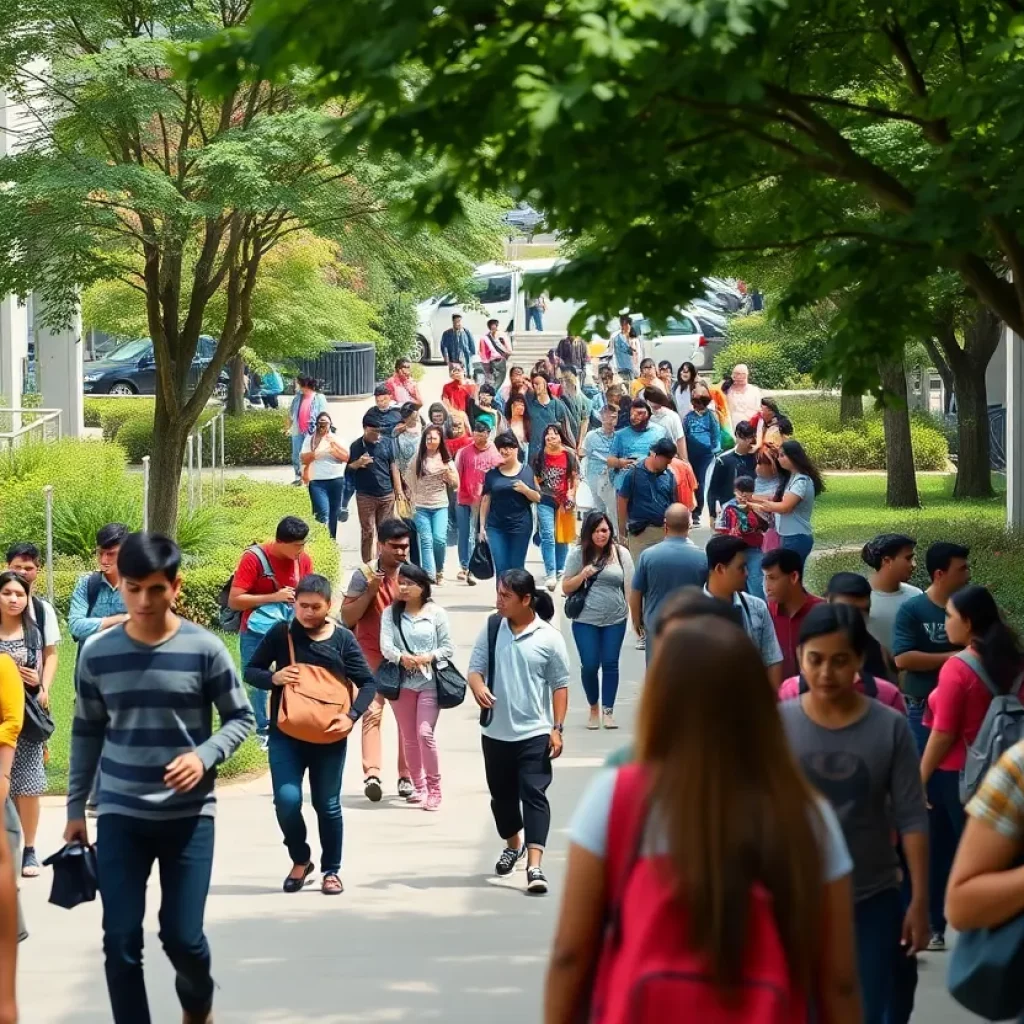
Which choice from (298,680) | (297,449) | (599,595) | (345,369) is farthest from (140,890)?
(345,369)

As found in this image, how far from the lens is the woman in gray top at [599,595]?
12.6m

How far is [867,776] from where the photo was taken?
561 centimetres

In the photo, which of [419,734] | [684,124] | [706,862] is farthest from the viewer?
[419,734]

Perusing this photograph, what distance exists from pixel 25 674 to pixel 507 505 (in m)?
7.95

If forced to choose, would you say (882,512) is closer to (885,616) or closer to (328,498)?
(328,498)

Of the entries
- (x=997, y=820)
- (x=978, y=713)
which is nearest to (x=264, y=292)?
(x=978, y=713)

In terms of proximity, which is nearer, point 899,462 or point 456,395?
point 899,462

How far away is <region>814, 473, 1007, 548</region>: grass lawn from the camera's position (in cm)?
1962

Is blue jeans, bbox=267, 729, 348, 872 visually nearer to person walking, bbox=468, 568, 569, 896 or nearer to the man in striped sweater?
person walking, bbox=468, 568, 569, 896

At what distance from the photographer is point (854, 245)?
300 inches

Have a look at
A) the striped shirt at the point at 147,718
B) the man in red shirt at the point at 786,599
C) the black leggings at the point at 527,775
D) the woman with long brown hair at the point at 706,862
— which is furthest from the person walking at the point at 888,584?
the woman with long brown hair at the point at 706,862

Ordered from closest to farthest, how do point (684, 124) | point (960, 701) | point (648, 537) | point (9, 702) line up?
point (9, 702)
point (960, 701)
point (684, 124)
point (648, 537)

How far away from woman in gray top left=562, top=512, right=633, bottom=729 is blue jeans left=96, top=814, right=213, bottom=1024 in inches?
250

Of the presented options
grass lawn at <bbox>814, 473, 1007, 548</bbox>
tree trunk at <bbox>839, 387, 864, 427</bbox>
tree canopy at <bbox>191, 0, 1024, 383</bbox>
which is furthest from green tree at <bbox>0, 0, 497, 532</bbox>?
tree trunk at <bbox>839, 387, 864, 427</bbox>
